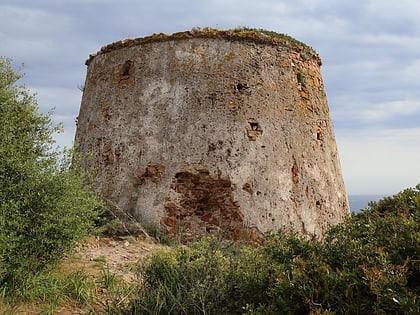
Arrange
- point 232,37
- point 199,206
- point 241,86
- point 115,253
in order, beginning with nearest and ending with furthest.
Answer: point 115,253 → point 199,206 → point 241,86 → point 232,37

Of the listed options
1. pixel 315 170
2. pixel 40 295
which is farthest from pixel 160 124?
pixel 40 295

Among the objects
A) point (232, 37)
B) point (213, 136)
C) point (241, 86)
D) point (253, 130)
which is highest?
point (232, 37)

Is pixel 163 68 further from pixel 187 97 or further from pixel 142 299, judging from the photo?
pixel 142 299

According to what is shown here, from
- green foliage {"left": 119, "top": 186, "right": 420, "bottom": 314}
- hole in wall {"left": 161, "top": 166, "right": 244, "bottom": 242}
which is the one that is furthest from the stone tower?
green foliage {"left": 119, "top": 186, "right": 420, "bottom": 314}

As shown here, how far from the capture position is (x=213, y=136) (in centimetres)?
845

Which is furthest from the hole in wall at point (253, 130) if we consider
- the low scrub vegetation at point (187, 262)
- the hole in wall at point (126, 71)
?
the low scrub vegetation at point (187, 262)

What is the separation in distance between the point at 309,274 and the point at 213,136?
511 centimetres

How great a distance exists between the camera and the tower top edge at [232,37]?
29.3 ft

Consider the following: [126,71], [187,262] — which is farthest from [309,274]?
[126,71]

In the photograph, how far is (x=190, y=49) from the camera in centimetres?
891

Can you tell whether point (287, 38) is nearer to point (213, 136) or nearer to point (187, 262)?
point (213, 136)

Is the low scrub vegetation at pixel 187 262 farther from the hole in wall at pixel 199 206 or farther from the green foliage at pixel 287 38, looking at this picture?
the green foliage at pixel 287 38

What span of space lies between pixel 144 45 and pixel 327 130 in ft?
14.4

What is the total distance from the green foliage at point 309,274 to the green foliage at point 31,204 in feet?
3.84
